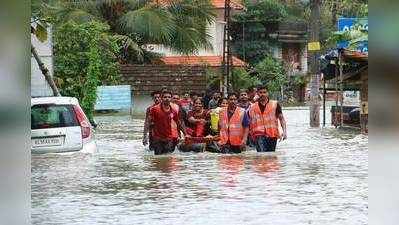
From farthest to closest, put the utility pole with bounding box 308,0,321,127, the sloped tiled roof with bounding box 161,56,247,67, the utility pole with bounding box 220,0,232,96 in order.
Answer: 1. the sloped tiled roof with bounding box 161,56,247,67
2. the utility pole with bounding box 220,0,232,96
3. the utility pole with bounding box 308,0,321,127

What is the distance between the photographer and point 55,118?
31.1ft

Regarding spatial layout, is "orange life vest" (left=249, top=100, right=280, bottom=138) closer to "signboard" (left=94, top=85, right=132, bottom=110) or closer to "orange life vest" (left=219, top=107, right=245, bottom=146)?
"orange life vest" (left=219, top=107, right=245, bottom=146)

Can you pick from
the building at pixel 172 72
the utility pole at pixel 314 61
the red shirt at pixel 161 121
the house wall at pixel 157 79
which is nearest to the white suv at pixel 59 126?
the red shirt at pixel 161 121

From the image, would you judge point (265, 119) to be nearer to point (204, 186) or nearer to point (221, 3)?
point (204, 186)

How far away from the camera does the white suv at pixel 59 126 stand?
30.6 ft

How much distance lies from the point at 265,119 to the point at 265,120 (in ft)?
0.04

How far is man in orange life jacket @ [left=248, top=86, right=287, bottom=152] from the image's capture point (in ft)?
35.8

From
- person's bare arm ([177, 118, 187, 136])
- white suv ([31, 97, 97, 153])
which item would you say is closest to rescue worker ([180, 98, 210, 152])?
person's bare arm ([177, 118, 187, 136])

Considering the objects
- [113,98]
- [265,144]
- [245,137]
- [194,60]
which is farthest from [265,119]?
[194,60]

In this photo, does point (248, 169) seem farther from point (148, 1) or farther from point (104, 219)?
point (148, 1)

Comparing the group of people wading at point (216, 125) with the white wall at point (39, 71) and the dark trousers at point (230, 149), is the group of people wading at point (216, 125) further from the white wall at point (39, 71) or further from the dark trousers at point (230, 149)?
the white wall at point (39, 71)

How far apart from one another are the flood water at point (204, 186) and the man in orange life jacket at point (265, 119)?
30 cm

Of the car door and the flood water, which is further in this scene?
the car door
